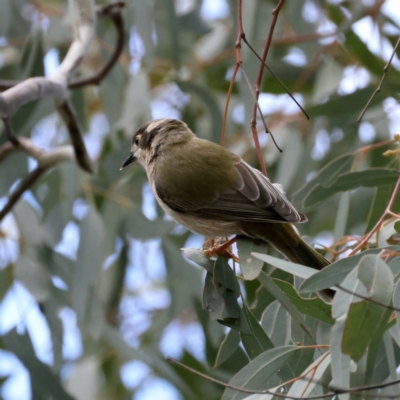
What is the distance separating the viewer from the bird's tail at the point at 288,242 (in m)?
2.85

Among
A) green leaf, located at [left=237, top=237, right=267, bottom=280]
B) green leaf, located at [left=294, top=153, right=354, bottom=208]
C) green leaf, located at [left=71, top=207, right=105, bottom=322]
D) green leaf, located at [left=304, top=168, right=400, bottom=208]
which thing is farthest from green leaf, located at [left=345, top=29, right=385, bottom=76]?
green leaf, located at [left=237, top=237, right=267, bottom=280]

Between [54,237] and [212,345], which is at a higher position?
[54,237]

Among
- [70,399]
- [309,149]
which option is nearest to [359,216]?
[309,149]

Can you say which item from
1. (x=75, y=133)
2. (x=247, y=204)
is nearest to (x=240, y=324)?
(x=247, y=204)

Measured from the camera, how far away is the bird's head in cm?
374

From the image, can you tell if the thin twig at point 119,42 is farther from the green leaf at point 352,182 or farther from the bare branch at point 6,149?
the green leaf at point 352,182

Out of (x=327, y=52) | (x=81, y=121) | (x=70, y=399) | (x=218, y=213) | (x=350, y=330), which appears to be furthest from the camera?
(x=327, y=52)

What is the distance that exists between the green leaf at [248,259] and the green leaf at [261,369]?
284 mm

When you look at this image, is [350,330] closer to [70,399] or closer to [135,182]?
[70,399]

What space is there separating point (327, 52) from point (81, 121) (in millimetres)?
2048

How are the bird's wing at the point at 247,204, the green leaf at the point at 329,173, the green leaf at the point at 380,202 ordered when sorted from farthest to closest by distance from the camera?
the green leaf at the point at 329,173
the green leaf at the point at 380,202
the bird's wing at the point at 247,204

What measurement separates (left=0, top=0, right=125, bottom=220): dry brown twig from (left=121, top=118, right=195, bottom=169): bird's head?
319 millimetres

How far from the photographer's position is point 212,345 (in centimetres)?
459

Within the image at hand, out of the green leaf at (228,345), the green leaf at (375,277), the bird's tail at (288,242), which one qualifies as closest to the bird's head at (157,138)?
the bird's tail at (288,242)
